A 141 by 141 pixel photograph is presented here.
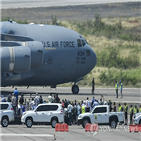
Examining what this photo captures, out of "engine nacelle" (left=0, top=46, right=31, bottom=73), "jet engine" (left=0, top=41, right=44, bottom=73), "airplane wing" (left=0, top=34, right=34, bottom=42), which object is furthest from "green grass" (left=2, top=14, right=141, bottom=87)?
"engine nacelle" (left=0, top=46, right=31, bottom=73)

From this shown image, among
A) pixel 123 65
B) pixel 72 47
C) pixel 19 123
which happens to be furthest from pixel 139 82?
pixel 19 123

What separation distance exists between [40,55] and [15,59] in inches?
107

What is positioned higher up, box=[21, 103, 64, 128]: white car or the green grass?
the green grass

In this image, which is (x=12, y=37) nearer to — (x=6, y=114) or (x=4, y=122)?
(x=6, y=114)

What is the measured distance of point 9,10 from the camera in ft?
312

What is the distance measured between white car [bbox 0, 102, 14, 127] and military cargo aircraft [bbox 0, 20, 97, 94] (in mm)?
11964

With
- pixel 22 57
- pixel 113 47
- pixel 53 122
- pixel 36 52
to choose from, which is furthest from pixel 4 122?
pixel 113 47

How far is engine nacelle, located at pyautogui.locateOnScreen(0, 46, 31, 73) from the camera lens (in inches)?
1709

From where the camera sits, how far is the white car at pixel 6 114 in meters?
31.2

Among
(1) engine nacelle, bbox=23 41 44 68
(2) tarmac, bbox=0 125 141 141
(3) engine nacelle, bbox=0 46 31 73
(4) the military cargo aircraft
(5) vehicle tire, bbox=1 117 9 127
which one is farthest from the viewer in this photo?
(1) engine nacelle, bbox=23 41 44 68

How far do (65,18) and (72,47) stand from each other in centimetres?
4810

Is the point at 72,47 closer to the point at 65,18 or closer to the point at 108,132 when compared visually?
the point at 108,132

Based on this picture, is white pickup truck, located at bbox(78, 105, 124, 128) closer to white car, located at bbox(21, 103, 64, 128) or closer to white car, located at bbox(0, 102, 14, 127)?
white car, located at bbox(21, 103, 64, 128)

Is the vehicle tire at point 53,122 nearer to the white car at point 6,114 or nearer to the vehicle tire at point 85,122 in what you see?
the vehicle tire at point 85,122
